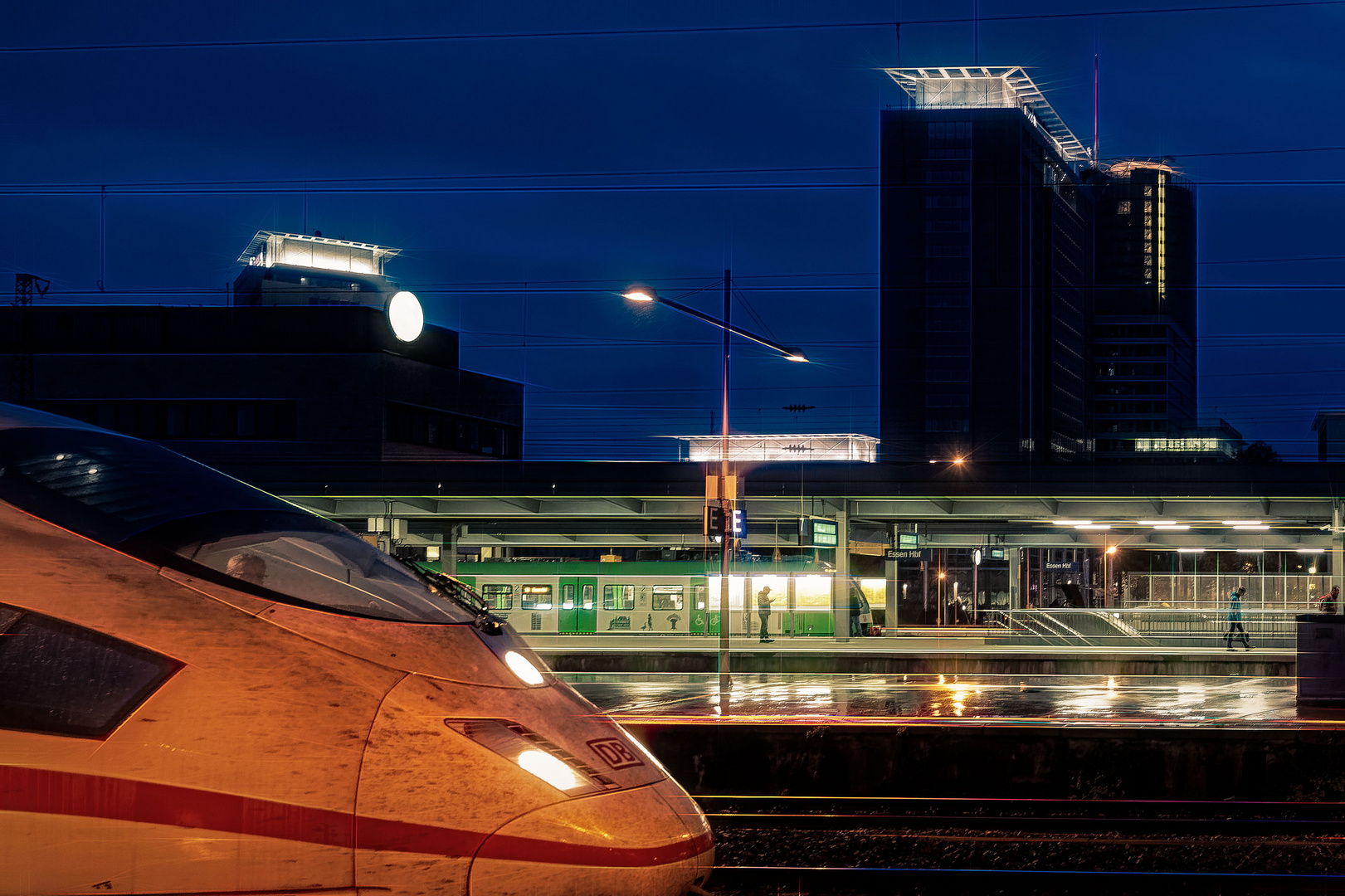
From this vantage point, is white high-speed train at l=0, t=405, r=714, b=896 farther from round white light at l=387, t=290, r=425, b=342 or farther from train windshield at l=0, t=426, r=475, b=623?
round white light at l=387, t=290, r=425, b=342

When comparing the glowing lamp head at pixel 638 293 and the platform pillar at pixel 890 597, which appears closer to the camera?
the glowing lamp head at pixel 638 293

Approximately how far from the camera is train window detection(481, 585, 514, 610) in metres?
32.7

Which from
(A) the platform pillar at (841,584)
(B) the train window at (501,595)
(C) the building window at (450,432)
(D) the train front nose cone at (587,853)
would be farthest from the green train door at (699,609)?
(D) the train front nose cone at (587,853)

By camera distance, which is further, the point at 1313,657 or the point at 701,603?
the point at 701,603

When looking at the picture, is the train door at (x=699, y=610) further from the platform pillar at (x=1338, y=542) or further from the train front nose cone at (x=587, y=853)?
the train front nose cone at (x=587, y=853)

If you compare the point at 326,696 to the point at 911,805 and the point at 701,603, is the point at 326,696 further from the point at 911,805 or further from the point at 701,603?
the point at 701,603

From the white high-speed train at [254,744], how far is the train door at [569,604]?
29.1 meters

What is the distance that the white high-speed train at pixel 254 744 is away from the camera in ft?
11.7

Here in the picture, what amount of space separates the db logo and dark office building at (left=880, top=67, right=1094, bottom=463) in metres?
127

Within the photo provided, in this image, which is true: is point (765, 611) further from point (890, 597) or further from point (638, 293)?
point (638, 293)

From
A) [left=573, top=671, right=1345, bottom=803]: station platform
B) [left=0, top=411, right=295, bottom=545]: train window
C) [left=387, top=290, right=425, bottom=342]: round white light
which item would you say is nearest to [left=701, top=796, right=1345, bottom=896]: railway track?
[left=573, top=671, right=1345, bottom=803]: station platform

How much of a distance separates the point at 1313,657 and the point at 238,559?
1547 centimetres

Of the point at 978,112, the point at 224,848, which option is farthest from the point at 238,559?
the point at 978,112

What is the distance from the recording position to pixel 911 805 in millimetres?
11453
